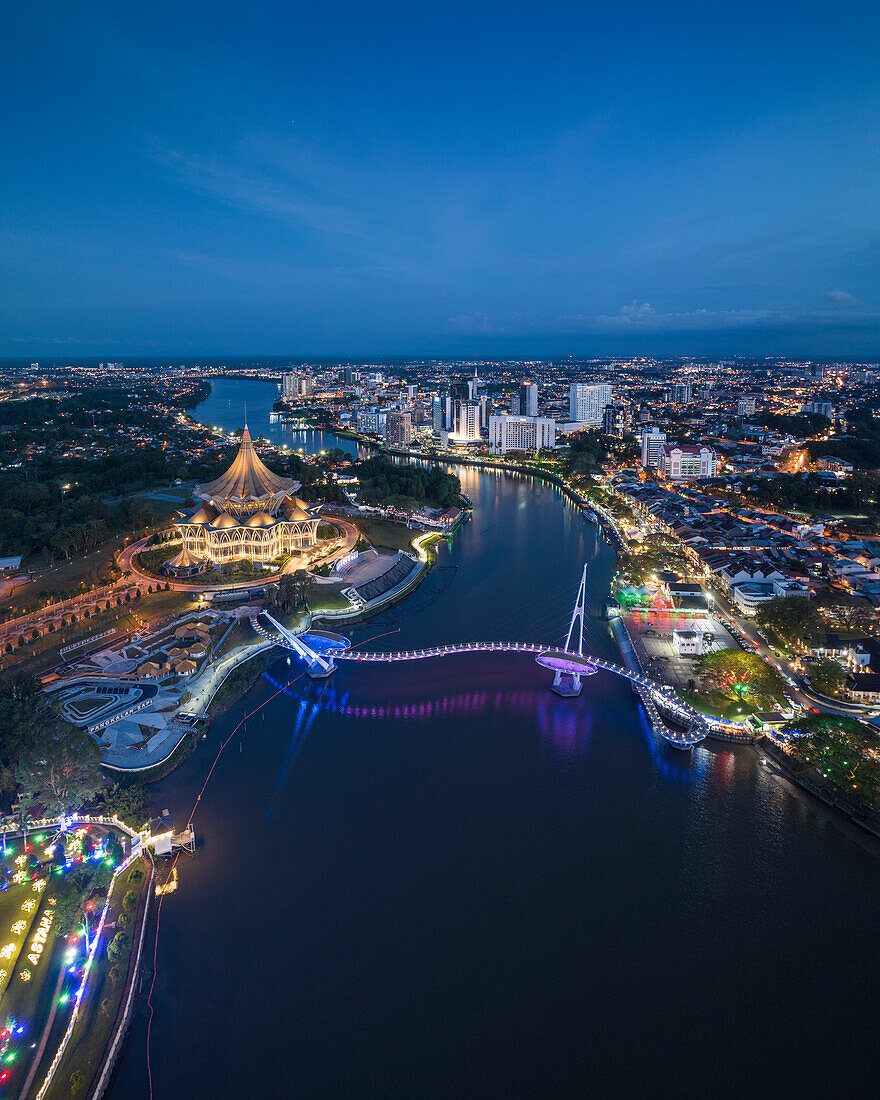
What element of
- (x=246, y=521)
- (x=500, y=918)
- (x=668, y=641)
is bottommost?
(x=500, y=918)

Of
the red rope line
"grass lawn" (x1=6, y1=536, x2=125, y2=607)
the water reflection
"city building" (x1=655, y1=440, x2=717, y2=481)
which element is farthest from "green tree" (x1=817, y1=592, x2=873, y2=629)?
"grass lawn" (x1=6, y1=536, x2=125, y2=607)

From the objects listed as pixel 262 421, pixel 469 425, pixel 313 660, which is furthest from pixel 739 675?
pixel 262 421

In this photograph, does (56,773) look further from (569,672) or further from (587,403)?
(587,403)

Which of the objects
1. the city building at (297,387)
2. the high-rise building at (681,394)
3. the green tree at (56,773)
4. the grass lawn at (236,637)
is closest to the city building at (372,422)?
the city building at (297,387)

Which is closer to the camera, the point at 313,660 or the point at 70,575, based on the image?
the point at 313,660

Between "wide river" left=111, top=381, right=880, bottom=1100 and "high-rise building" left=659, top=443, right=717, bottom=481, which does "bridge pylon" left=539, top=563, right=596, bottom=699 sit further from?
"high-rise building" left=659, top=443, right=717, bottom=481

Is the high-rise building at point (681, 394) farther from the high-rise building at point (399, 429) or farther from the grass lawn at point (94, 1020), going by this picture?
the grass lawn at point (94, 1020)
